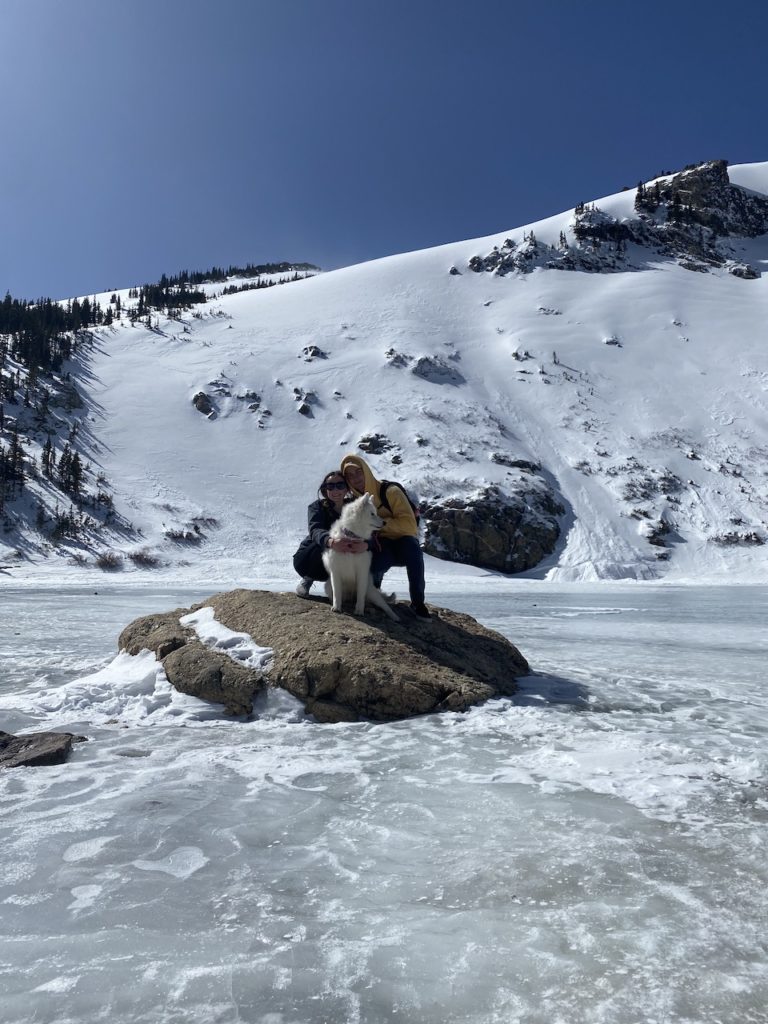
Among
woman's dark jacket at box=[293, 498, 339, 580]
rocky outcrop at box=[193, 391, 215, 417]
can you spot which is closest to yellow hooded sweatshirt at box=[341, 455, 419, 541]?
woman's dark jacket at box=[293, 498, 339, 580]

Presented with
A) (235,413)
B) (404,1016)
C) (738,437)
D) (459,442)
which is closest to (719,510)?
(738,437)

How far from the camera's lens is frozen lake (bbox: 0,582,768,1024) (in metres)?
2.03

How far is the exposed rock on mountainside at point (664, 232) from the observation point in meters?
85.5

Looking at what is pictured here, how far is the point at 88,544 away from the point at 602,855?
124 ft

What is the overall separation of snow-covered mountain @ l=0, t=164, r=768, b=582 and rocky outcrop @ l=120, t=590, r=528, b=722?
2528 centimetres

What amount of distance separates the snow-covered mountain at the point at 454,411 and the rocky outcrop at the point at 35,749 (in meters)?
27.4

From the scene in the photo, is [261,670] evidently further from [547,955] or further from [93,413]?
[93,413]

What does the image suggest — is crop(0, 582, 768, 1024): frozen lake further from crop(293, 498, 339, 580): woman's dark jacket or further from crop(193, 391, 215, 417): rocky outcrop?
crop(193, 391, 215, 417): rocky outcrop

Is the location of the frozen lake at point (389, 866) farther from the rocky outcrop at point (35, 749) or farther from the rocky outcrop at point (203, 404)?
the rocky outcrop at point (203, 404)

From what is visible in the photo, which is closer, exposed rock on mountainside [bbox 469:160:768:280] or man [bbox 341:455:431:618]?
man [bbox 341:455:431:618]

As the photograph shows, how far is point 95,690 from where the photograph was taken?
20.4 feet

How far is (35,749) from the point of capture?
443 cm

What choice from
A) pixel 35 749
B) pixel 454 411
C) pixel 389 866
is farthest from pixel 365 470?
pixel 454 411

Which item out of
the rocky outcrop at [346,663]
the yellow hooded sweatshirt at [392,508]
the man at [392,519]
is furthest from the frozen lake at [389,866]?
the yellow hooded sweatshirt at [392,508]
